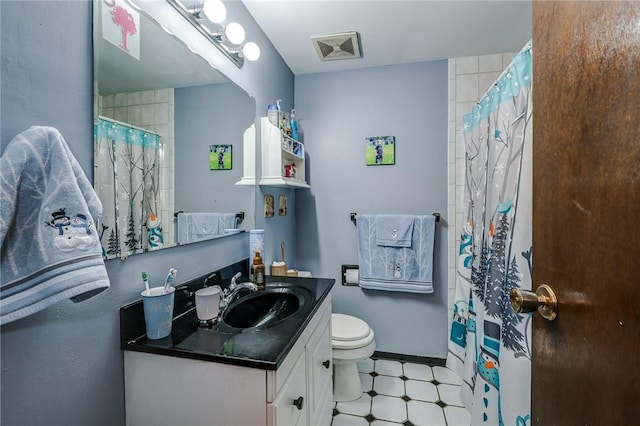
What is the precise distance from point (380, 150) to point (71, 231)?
196 cm

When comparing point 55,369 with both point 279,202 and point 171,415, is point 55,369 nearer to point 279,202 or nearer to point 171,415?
point 171,415

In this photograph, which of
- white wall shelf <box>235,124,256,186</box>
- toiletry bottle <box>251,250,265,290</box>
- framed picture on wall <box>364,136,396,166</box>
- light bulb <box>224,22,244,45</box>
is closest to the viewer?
light bulb <box>224,22,244,45</box>

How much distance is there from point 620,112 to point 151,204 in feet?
3.92

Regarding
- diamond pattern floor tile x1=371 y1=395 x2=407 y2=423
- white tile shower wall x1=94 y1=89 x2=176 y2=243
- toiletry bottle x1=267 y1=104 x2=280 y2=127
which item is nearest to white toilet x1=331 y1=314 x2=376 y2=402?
diamond pattern floor tile x1=371 y1=395 x2=407 y2=423

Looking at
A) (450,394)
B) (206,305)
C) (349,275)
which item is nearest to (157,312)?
(206,305)

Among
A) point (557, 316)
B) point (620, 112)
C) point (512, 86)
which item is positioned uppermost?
point (512, 86)

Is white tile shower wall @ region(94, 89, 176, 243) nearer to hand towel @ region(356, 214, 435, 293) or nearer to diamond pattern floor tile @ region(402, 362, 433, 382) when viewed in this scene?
hand towel @ region(356, 214, 435, 293)

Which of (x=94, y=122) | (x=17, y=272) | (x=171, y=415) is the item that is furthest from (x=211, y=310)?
(x=94, y=122)

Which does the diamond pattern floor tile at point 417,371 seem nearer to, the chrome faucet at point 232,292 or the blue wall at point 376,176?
the blue wall at point 376,176

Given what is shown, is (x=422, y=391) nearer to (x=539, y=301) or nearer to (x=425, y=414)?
(x=425, y=414)

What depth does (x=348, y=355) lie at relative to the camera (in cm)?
169

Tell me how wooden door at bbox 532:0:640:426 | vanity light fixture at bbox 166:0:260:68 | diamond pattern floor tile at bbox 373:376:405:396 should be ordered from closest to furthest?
wooden door at bbox 532:0:640:426
vanity light fixture at bbox 166:0:260:68
diamond pattern floor tile at bbox 373:376:405:396

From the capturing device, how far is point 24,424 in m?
0.61

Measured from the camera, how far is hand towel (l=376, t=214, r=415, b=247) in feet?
6.81
